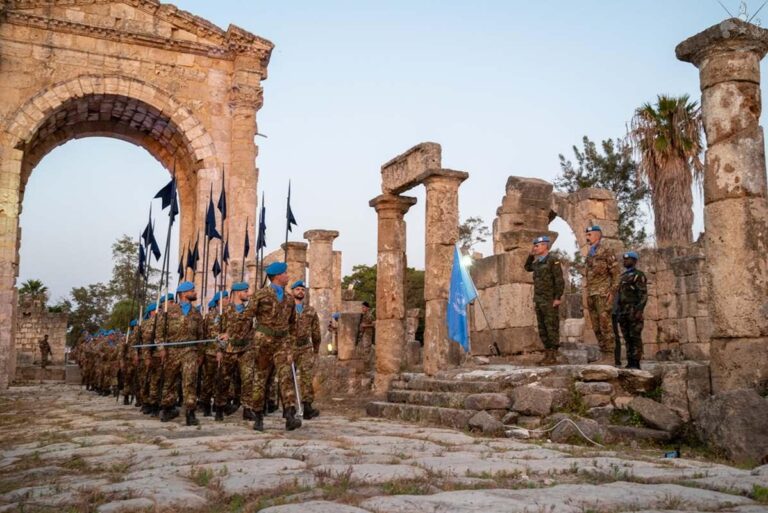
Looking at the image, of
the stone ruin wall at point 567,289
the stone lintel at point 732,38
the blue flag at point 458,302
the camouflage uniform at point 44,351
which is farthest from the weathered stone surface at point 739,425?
the camouflage uniform at point 44,351

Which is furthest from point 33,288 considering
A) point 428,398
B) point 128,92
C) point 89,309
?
point 428,398

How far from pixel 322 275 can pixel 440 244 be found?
9562mm

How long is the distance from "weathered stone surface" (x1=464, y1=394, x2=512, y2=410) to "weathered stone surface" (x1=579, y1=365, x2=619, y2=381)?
38.7 inches

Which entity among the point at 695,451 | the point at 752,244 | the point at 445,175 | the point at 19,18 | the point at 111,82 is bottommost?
the point at 695,451

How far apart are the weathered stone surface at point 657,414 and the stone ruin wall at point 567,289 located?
17.3 ft

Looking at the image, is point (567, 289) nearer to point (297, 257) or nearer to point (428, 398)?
point (297, 257)

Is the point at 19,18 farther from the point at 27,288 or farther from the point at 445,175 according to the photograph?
the point at 27,288

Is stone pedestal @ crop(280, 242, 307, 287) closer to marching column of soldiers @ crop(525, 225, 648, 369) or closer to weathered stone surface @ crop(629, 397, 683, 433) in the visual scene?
marching column of soldiers @ crop(525, 225, 648, 369)

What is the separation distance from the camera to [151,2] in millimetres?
20156

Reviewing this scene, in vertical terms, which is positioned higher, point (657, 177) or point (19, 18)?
point (19, 18)

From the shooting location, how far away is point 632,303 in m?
8.59

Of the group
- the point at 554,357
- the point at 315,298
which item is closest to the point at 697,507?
the point at 554,357

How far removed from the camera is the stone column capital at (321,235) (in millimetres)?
21281

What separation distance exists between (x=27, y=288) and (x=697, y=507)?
4878 centimetres
